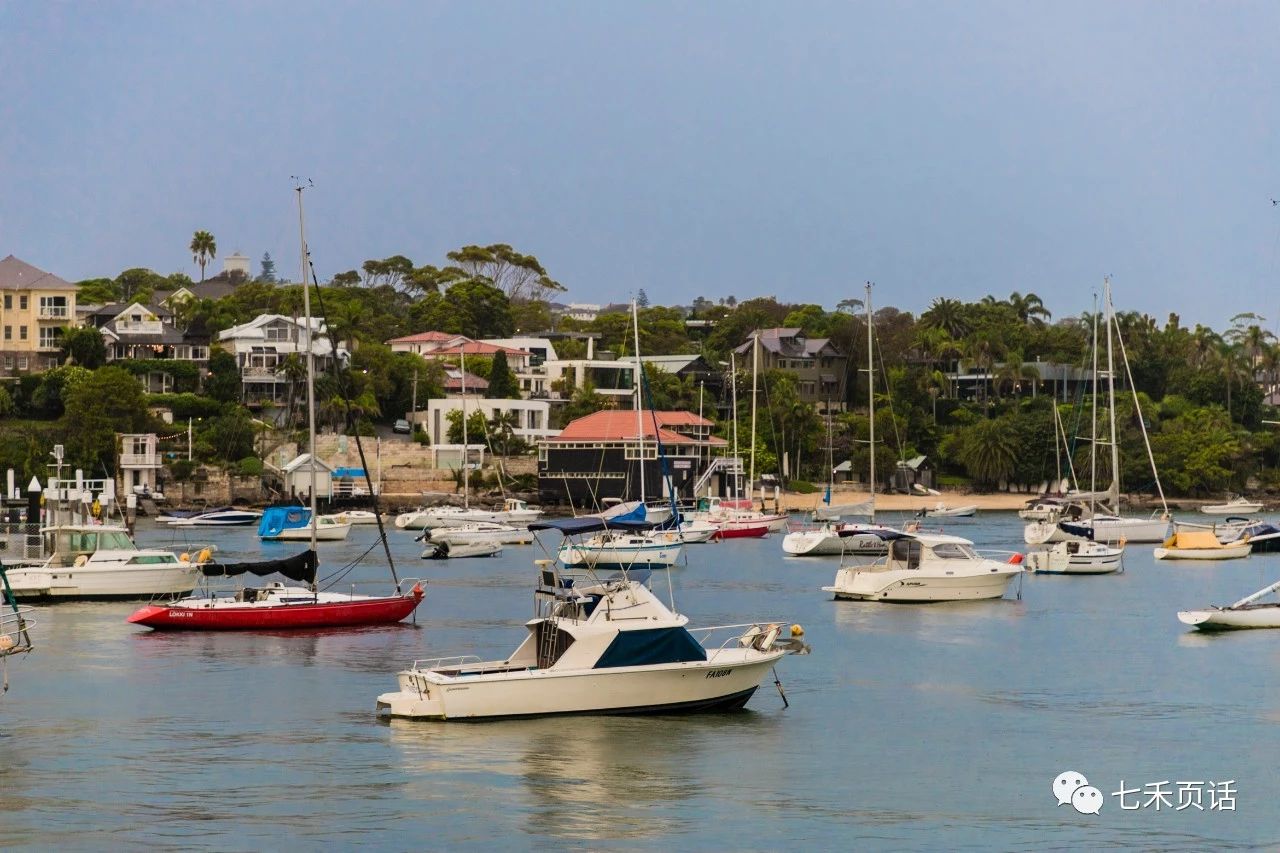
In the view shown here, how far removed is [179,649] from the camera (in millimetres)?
44375

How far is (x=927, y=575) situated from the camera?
55.0 meters

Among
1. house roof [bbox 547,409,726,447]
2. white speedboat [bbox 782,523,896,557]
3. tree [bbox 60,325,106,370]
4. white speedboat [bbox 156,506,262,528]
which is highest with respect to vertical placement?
tree [bbox 60,325,106,370]

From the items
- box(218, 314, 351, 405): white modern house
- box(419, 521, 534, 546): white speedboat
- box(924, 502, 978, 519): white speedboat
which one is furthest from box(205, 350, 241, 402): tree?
box(924, 502, 978, 519): white speedboat

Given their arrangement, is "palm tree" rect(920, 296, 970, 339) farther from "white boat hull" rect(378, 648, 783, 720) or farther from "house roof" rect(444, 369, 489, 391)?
"white boat hull" rect(378, 648, 783, 720)

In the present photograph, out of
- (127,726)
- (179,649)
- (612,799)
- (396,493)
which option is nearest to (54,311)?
(396,493)

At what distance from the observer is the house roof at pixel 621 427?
127 metres

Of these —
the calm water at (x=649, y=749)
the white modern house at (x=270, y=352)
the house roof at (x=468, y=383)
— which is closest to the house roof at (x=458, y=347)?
the house roof at (x=468, y=383)

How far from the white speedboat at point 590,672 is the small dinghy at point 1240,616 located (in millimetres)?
19158

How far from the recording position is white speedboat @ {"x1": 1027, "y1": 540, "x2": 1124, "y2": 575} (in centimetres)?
7144

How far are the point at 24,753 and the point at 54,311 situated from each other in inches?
4555

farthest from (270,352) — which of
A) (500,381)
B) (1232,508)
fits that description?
(1232,508)

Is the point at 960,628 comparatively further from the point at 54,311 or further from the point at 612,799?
the point at 54,311

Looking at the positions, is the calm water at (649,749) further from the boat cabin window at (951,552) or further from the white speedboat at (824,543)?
the white speedboat at (824,543)

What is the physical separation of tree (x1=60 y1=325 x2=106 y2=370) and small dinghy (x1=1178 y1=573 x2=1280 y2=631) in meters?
104
